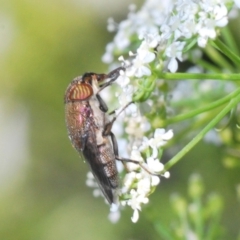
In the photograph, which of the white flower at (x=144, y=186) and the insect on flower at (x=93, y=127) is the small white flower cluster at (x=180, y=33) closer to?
the insect on flower at (x=93, y=127)

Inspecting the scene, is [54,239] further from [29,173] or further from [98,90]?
[98,90]

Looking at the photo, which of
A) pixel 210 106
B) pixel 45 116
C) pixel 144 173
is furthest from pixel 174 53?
pixel 45 116

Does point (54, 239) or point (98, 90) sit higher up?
point (98, 90)

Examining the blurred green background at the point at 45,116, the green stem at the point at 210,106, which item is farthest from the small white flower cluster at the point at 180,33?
the blurred green background at the point at 45,116

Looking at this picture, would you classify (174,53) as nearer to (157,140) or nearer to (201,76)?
(201,76)

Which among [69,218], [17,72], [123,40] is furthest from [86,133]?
[17,72]

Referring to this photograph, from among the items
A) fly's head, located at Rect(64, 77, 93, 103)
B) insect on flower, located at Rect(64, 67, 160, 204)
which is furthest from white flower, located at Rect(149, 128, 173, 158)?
fly's head, located at Rect(64, 77, 93, 103)
